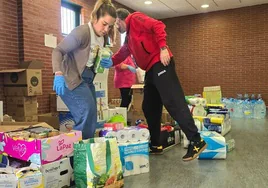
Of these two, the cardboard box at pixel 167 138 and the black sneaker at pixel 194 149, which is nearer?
the black sneaker at pixel 194 149

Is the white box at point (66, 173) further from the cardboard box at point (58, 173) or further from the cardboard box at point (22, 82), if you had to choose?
the cardboard box at point (22, 82)

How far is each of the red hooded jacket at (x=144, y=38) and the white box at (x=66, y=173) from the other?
1030 millimetres

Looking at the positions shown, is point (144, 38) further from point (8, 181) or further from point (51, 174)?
point (8, 181)

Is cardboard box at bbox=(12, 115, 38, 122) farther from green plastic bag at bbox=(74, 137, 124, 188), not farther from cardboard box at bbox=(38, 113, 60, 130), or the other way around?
green plastic bag at bbox=(74, 137, 124, 188)

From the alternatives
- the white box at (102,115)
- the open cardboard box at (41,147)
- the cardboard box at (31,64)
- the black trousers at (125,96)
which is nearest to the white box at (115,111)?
the white box at (102,115)

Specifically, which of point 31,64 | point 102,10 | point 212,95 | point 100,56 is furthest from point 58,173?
point 212,95

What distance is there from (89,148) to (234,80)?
656 centimetres

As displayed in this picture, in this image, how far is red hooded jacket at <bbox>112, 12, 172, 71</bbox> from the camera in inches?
87.0

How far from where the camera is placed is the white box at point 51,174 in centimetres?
172

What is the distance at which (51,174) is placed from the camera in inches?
69.2

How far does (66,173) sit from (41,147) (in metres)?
0.30

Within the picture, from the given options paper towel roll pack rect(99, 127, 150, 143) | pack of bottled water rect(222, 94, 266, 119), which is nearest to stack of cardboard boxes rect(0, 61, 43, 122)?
paper towel roll pack rect(99, 127, 150, 143)

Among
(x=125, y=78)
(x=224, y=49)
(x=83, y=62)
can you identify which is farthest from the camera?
(x=224, y=49)

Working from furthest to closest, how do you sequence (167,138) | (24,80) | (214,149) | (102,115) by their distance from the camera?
(24,80) < (102,115) < (167,138) < (214,149)
